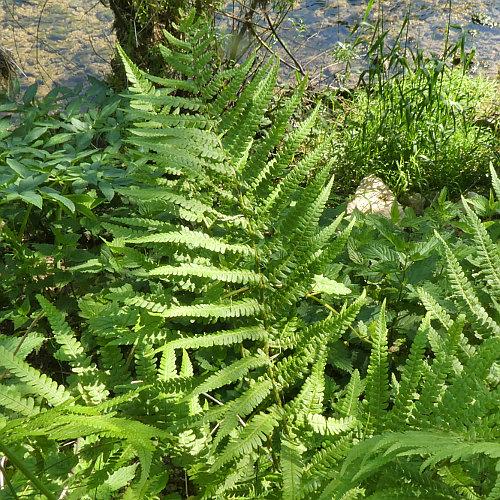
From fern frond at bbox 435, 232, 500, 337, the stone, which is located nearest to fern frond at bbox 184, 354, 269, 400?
fern frond at bbox 435, 232, 500, 337

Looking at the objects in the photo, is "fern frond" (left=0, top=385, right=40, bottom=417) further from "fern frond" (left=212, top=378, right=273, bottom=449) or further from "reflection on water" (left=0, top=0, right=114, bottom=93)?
"reflection on water" (left=0, top=0, right=114, bottom=93)

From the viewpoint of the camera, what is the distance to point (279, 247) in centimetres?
127

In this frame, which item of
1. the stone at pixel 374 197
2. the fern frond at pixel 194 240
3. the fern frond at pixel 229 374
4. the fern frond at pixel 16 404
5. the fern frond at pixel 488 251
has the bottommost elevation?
the fern frond at pixel 16 404

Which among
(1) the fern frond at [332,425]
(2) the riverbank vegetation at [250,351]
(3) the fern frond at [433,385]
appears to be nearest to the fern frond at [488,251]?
(2) the riverbank vegetation at [250,351]

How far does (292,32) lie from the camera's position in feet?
17.9

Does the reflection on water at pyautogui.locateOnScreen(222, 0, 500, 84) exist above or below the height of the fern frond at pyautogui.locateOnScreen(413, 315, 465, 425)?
above

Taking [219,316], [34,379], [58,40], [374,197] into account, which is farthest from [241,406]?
[58,40]

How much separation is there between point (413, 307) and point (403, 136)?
2.03m

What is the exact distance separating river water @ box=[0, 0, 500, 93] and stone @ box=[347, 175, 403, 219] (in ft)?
5.08

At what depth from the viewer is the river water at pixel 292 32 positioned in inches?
199

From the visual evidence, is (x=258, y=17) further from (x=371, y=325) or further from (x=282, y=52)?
(x=371, y=325)

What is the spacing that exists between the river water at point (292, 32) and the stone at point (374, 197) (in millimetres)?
1548

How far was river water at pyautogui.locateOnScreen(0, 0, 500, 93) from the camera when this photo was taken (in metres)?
5.06

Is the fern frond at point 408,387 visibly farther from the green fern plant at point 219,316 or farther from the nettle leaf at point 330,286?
the nettle leaf at point 330,286
